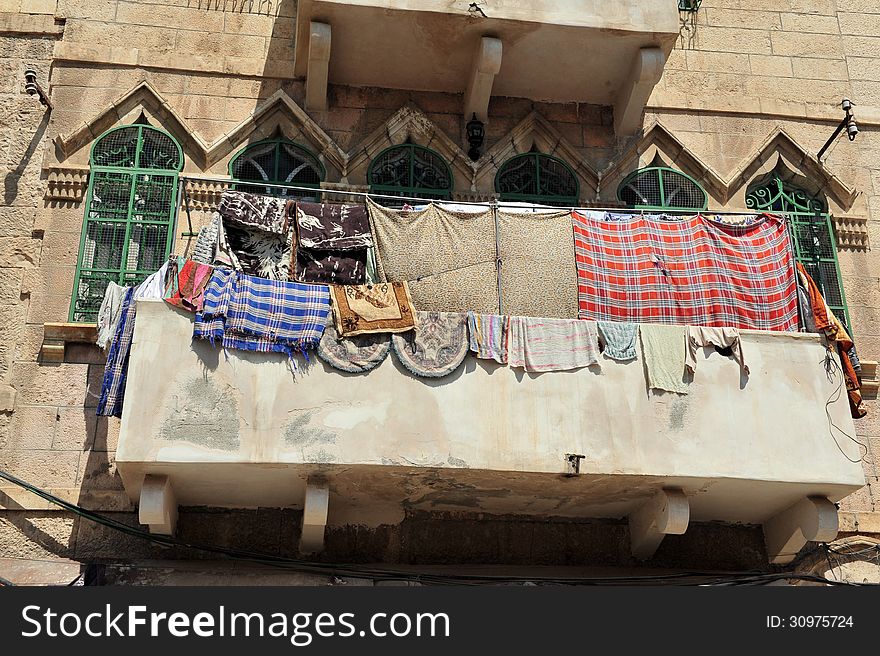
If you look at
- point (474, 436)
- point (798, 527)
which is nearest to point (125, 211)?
point (474, 436)

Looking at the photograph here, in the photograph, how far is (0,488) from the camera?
1126 centimetres

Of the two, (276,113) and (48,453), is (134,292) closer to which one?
(48,453)

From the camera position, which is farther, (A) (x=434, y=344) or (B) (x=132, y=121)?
(B) (x=132, y=121)

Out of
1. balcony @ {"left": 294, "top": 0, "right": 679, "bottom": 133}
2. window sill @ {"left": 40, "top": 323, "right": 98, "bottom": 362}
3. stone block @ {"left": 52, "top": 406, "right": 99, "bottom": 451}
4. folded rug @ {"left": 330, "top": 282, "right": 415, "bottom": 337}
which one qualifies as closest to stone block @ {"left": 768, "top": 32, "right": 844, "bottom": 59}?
balcony @ {"left": 294, "top": 0, "right": 679, "bottom": 133}

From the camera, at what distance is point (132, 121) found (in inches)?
520

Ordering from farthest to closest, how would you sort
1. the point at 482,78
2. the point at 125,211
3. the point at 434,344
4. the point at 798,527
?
the point at 482,78
the point at 125,211
the point at 798,527
the point at 434,344

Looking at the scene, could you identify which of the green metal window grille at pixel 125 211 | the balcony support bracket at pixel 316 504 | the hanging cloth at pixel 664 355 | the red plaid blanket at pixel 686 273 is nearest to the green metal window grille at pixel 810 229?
the red plaid blanket at pixel 686 273

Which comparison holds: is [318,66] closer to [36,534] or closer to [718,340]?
[718,340]

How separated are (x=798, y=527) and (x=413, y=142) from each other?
6.12m

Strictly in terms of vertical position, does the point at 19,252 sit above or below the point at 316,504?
above

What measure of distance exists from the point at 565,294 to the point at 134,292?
14.0 feet

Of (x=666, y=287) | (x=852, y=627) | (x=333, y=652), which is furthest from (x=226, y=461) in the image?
(x=852, y=627)

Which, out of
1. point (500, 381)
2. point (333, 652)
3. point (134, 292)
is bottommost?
point (333, 652)

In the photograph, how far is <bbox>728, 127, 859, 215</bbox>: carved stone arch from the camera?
1370 centimetres
